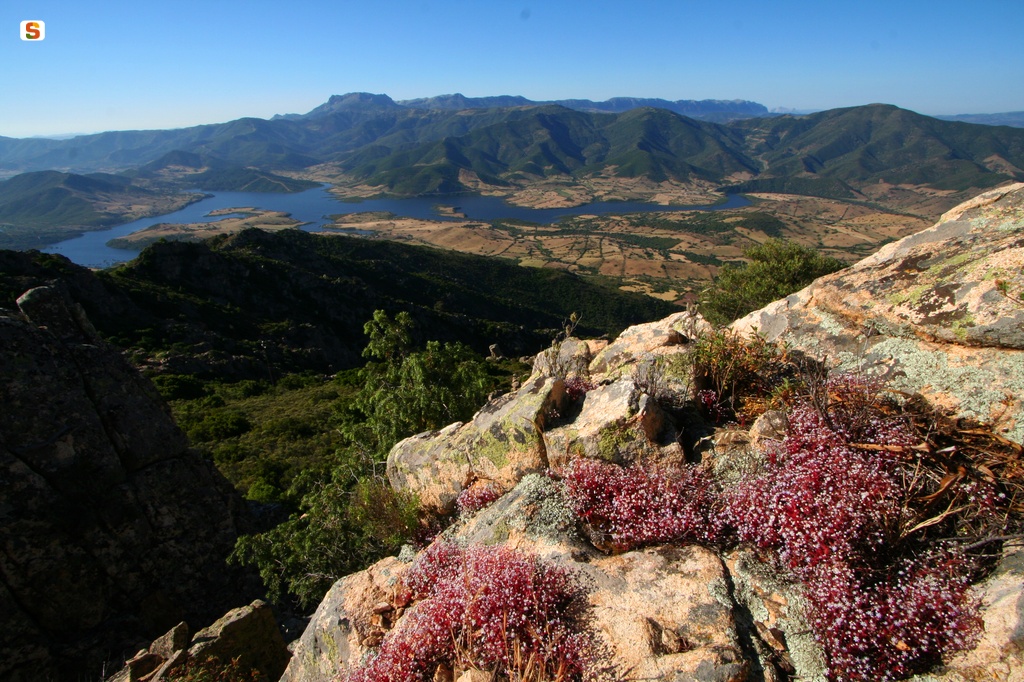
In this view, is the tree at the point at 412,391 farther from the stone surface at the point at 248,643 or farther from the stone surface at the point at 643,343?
the stone surface at the point at 248,643

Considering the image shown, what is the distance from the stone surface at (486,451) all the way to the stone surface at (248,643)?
363 centimetres

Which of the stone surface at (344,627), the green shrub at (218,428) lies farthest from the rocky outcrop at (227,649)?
the green shrub at (218,428)

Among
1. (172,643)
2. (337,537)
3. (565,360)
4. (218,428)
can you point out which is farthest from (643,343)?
(218,428)

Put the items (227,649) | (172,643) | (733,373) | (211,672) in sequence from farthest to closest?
(172,643), (227,649), (211,672), (733,373)

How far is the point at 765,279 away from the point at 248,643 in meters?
32.0

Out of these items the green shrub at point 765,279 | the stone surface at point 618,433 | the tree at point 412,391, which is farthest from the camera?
the green shrub at point 765,279

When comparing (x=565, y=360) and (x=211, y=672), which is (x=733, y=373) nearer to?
(x=565, y=360)

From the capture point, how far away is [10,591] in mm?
10109

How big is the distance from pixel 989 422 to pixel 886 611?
2.81 m

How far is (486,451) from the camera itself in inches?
282

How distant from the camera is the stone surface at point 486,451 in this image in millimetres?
6797

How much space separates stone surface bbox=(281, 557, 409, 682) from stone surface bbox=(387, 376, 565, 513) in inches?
56.4

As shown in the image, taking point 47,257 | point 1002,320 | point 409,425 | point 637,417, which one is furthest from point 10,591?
point 47,257

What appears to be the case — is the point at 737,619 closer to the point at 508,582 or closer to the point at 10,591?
the point at 508,582
